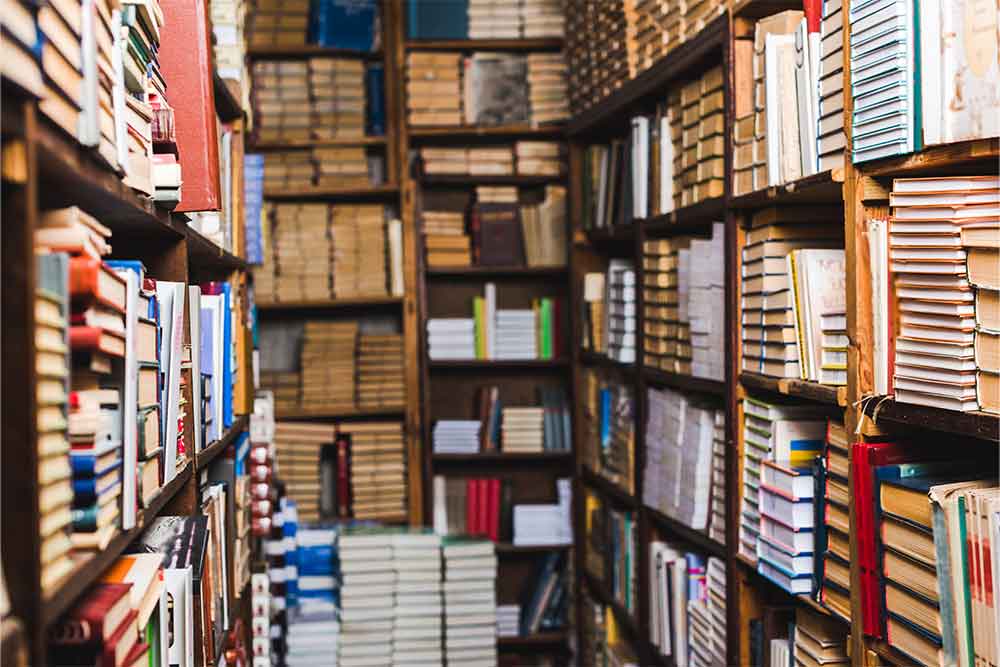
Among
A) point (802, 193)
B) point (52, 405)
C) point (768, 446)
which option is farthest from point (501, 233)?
point (52, 405)

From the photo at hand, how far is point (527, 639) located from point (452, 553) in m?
0.68

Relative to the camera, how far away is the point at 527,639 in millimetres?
4617

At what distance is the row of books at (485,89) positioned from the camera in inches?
181

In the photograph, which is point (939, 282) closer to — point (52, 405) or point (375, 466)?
point (52, 405)

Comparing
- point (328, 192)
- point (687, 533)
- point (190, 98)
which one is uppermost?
point (328, 192)

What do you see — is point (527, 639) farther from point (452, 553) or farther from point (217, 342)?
point (217, 342)

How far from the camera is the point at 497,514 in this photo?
4.71 metres

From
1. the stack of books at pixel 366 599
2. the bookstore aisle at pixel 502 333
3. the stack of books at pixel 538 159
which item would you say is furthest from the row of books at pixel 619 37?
the stack of books at pixel 366 599

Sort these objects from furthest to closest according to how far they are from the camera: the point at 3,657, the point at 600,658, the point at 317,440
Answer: the point at 317,440 < the point at 600,658 < the point at 3,657

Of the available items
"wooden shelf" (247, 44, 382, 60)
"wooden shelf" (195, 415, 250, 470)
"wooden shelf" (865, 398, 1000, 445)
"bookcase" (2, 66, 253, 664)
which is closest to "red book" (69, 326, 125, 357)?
"bookcase" (2, 66, 253, 664)

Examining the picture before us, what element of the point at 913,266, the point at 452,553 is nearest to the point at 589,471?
the point at 452,553

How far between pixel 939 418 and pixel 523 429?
2.92 meters

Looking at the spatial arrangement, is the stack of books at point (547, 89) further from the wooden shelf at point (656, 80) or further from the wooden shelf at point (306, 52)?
the wooden shelf at point (306, 52)

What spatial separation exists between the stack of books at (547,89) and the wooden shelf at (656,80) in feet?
0.52
